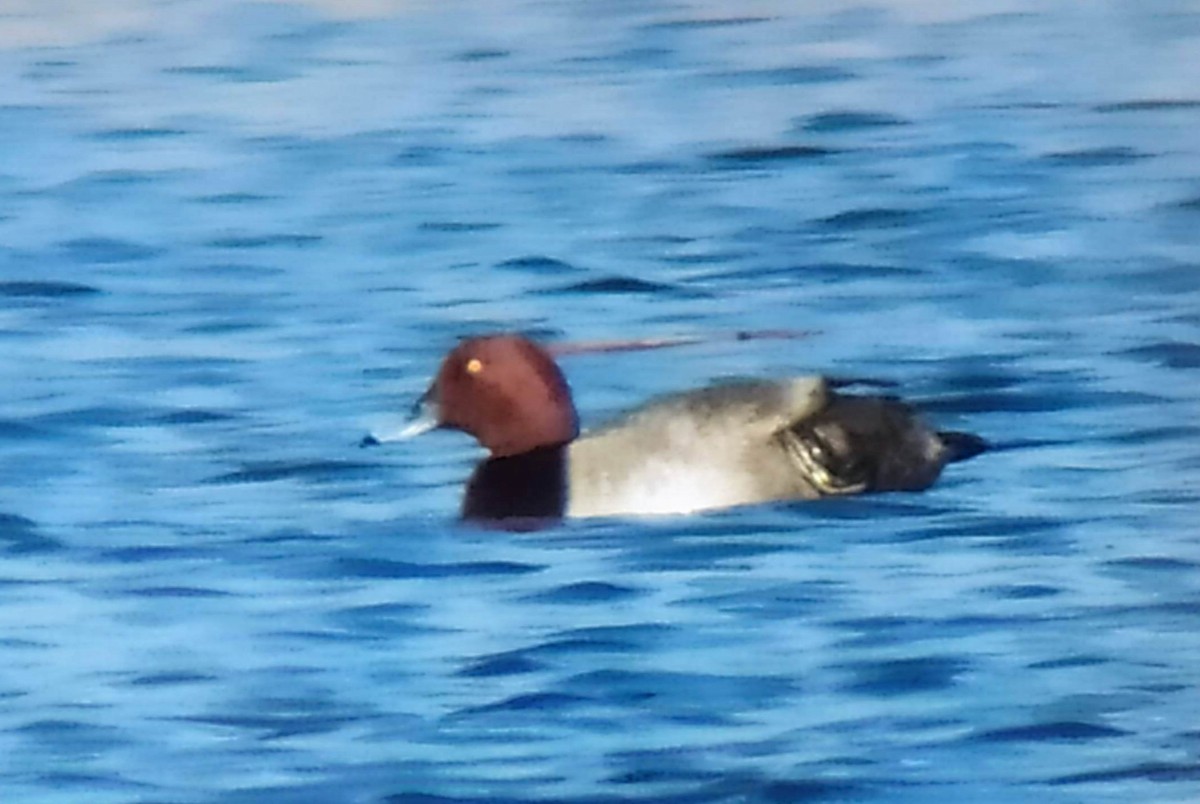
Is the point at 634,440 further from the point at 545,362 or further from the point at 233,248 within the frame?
the point at 233,248

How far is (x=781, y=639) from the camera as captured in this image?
188 centimetres

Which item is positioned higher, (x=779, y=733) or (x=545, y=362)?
(x=545, y=362)

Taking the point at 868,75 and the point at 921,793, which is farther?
the point at 868,75

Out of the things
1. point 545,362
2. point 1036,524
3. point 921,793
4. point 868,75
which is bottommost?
point 921,793

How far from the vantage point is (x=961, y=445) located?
76.5 inches

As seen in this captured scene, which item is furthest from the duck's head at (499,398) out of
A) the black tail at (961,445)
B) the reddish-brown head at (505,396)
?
the black tail at (961,445)

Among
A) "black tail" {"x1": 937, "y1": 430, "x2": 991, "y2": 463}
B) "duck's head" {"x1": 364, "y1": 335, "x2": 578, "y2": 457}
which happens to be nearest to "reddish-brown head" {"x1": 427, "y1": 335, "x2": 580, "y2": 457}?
"duck's head" {"x1": 364, "y1": 335, "x2": 578, "y2": 457}

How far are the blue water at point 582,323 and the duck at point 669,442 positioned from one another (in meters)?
0.02

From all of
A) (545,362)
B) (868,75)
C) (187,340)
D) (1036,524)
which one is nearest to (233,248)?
(187,340)

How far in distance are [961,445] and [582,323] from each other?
0.29m

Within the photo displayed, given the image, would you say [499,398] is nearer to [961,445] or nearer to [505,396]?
[505,396]

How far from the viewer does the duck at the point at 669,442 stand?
1937mm

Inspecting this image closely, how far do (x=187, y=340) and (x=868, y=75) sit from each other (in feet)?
1.77

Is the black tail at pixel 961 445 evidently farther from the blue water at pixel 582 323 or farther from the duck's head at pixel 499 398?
the duck's head at pixel 499 398
